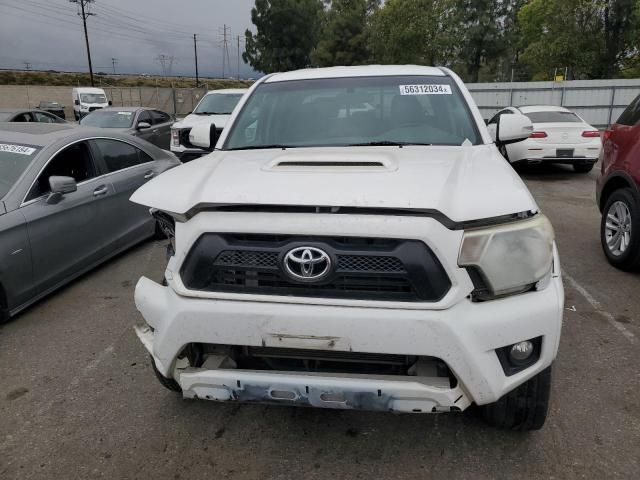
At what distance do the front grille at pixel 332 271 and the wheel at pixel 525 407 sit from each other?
0.77 meters

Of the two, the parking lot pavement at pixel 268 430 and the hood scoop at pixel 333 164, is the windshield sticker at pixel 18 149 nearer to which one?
the parking lot pavement at pixel 268 430

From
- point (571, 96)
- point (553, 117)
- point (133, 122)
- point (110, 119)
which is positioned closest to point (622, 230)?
point (553, 117)

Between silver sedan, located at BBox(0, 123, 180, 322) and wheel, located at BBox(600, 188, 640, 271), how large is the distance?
495 centimetres

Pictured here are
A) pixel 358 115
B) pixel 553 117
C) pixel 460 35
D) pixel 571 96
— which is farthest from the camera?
pixel 460 35

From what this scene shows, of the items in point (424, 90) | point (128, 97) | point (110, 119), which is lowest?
point (128, 97)

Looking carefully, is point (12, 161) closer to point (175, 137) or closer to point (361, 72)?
point (361, 72)

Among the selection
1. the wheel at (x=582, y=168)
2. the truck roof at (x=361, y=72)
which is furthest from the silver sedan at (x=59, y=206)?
the wheel at (x=582, y=168)

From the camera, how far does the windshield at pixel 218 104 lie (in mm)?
12250

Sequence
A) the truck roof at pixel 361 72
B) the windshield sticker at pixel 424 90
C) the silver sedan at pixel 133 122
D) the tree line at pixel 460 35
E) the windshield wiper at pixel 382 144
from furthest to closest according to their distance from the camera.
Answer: the tree line at pixel 460 35, the silver sedan at pixel 133 122, the truck roof at pixel 361 72, the windshield sticker at pixel 424 90, the windshield wiper at pixel 382 144

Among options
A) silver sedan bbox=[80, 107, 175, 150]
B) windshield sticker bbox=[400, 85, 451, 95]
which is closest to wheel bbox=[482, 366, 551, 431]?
windshield sticker bbox=[400, 85, 451, 95]

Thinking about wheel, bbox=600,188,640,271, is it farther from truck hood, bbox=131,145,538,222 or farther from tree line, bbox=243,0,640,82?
tree line, bbox=243,0,640,82

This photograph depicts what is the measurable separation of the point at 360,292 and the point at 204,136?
7.62 ft

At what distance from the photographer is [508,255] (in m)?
2.07

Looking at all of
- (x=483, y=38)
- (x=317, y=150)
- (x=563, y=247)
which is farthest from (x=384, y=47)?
(x=317, y=150)
